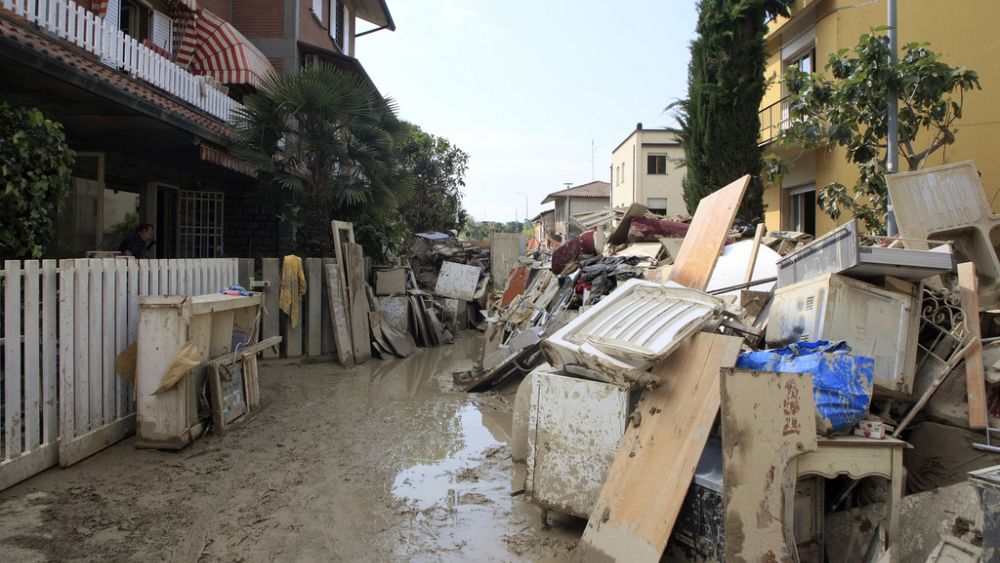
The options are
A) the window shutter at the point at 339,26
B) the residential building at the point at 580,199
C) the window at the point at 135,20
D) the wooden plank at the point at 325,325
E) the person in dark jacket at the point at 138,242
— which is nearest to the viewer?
the person in dark jacket at the point at 138,242

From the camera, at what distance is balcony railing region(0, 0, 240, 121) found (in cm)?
697

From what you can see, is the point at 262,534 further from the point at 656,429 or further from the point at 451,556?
the point at 656,429

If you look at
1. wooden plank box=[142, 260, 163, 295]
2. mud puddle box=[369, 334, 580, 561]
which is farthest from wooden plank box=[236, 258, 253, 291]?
wooden plank box=[142, 260, 163, 295]

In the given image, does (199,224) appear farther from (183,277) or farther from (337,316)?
(183,277)

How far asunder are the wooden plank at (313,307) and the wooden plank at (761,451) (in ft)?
23.8

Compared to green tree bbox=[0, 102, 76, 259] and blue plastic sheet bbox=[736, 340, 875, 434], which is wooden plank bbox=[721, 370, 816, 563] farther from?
green tree bbox=[0, 102, 76, 259]

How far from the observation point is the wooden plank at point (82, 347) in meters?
4.50

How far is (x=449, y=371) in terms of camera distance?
927cm

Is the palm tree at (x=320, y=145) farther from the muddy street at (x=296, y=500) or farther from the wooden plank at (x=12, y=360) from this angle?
the wooden plank at (x=12, y=360)

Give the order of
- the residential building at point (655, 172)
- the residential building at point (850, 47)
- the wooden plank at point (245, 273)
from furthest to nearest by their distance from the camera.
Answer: the residential building at point (655, 172) < the residential building at point (850, 47) < the wooden plank at point (245, 273)

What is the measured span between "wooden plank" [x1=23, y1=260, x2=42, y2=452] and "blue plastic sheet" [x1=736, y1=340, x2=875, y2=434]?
467cm

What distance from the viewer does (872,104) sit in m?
7.51

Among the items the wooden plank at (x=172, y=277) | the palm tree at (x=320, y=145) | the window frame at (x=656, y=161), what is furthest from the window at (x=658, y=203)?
the wooden plank at (x=172, y=277)

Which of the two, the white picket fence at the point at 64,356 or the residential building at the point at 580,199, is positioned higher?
the residential building at the point at 580,199
